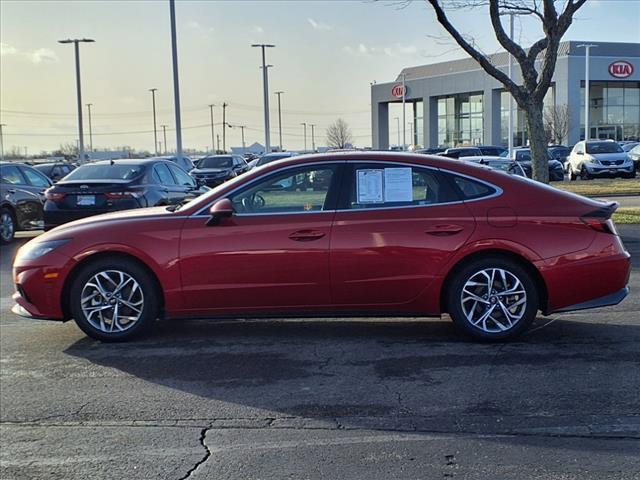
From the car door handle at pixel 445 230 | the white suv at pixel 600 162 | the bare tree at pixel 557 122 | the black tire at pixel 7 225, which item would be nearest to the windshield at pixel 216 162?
the white suv at pixel 600 162

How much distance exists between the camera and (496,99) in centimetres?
6619

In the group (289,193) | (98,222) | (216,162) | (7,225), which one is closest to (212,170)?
(216,162)

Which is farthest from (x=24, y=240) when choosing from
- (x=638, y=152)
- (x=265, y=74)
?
(x=265, y=74)

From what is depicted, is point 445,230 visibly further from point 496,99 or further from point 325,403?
point 496,99

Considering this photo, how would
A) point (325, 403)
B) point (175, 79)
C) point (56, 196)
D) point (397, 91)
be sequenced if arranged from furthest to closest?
point (397, 91), point (175, 79), point (56, 196), point (325, 403)

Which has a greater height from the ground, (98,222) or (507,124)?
(507,124)

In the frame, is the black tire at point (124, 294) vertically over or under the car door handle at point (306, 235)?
under

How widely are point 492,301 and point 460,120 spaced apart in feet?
231

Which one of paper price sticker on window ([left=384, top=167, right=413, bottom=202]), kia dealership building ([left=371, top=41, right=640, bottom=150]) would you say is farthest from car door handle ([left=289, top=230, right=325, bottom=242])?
kia dealership building ([left=371, top=41, right=640, bottom=150])

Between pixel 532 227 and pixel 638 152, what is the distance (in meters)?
31.0

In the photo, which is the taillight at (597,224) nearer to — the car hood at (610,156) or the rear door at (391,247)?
the rear door at (391,247)

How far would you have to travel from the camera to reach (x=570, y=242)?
5.98 meters

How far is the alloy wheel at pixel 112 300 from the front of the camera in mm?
6203

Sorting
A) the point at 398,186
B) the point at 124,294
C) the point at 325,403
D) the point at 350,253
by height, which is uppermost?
the point at 398,186
